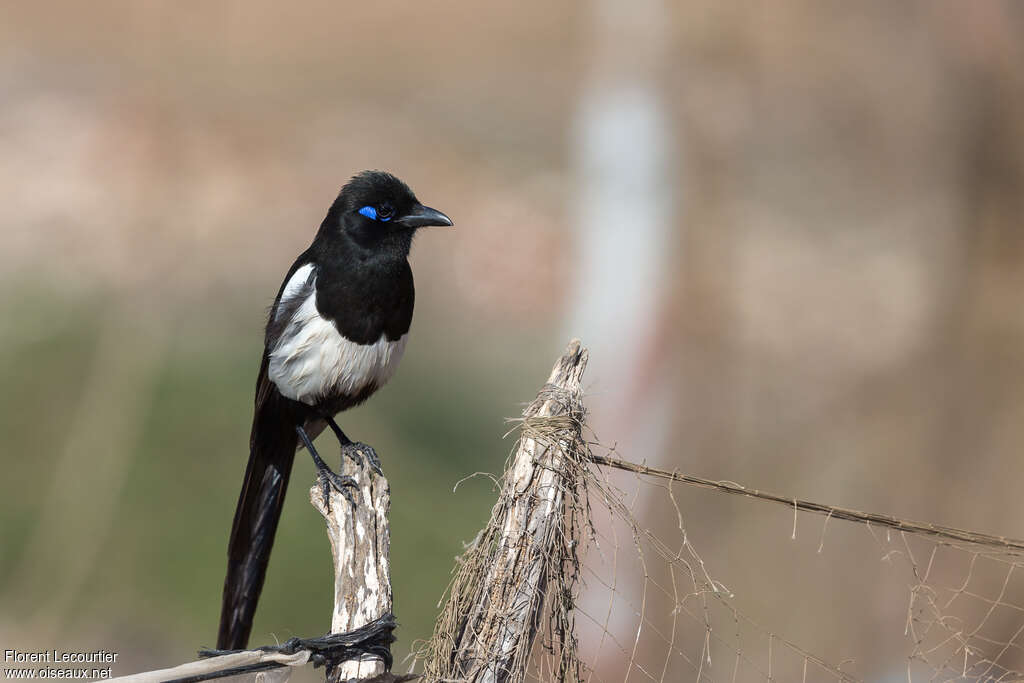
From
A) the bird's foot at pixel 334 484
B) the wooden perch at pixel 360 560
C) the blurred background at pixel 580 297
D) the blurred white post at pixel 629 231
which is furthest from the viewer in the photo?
the blurred white post at pixel 629 231

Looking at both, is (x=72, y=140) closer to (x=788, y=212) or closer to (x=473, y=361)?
(x=473, y=361)

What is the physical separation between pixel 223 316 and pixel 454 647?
9.40 meters

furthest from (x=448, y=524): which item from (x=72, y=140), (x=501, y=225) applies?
(x=72, y=140)

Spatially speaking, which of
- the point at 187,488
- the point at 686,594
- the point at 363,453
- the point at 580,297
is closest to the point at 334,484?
the point at 363,453

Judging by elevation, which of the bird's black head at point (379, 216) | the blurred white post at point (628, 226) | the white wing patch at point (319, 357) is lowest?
the white wing patch at point (319, 357)

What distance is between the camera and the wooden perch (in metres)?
2.15

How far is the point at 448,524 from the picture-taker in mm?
7469

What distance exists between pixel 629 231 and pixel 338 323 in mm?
1668

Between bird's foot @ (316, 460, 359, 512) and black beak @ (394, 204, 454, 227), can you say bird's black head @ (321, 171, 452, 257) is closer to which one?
black beak @ (394, 204, 454, 227)

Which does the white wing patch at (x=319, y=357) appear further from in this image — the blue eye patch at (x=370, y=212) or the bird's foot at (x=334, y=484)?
the bird's foot at (x=334, y=484)

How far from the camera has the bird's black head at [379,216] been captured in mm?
3357

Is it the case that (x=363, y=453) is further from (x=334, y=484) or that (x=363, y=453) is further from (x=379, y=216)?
(x=379, y=216)

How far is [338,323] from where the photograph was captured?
3.29 metres

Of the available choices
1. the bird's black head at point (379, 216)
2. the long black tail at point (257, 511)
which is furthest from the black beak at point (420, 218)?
the long black tail at point (257, 511)
